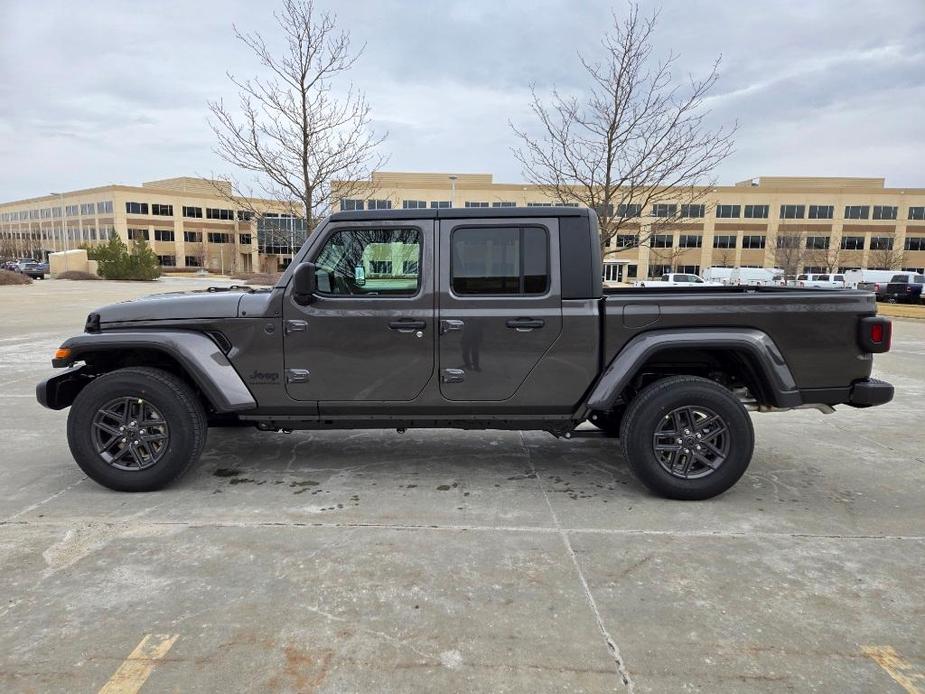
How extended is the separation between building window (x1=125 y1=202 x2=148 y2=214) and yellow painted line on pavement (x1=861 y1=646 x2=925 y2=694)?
9876 centimetres

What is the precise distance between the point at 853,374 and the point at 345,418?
3455 millimetres

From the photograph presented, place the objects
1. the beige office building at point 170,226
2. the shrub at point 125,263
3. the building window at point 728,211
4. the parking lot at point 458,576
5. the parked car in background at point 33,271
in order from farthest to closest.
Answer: the beige office building at point 170,226
the building window at point 728,211
the parked car in background at point 33,271
the shrub at point 125,263
the parking lot at point 458,576

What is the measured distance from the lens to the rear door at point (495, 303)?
3941 millimetres

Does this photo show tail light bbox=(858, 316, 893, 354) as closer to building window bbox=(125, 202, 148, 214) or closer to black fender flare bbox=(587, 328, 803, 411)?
black fender flare bbox=(587, 328, 803, 411)

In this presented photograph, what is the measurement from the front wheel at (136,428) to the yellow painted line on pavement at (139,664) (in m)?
1.72

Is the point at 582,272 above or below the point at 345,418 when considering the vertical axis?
above

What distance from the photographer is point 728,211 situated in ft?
240

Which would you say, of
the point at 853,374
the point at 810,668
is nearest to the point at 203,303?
the point at 810,668

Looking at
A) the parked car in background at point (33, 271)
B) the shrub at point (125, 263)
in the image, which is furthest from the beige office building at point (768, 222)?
the parked car in background at point (33, 271)

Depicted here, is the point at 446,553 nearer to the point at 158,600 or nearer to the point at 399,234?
the point at 158,600

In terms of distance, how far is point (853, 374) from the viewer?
12.9 feet

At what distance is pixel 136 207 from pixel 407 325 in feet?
318

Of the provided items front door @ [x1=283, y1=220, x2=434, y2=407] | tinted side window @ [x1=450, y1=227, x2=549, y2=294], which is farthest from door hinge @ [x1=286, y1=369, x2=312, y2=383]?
tinted side window @ [x1=450, y1=227, x2=549, y2=294]

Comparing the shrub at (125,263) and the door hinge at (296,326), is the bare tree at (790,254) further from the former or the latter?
the door hinge at (296,326)
